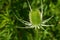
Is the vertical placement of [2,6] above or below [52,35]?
above

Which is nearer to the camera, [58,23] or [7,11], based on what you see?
[7,11]

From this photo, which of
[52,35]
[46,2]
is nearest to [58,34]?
[52,35]

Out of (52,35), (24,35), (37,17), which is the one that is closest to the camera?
(37,17)

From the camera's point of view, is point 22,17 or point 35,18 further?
point 22,17

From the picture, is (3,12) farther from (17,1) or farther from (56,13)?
(56,13)

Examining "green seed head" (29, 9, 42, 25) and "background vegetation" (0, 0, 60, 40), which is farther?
"background vegetation" (0, 0, 60, 40)

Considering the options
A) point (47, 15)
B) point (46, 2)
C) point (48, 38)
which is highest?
point (46, 2)

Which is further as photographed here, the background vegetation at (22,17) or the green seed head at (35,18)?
the background vegetation at (22,17)

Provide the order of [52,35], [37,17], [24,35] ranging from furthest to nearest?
[52,35] < [24,35] < [37,17]
